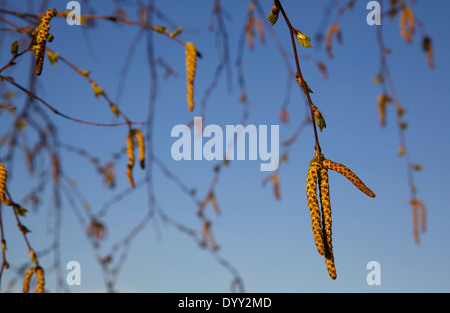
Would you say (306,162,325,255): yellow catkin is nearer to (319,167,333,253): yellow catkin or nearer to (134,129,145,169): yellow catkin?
(319,167,333,253): yellow catkin

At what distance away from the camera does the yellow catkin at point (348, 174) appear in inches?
31.2

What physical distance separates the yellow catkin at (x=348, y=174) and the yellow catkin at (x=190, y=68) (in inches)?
22.6

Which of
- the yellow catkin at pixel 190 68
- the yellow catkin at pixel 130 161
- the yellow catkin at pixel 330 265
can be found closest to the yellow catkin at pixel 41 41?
the yellow catkin at pixel 190 68

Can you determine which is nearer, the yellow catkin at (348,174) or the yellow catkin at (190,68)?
the yellow catkin at (348,174)

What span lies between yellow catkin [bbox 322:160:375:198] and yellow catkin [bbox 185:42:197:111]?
574mm

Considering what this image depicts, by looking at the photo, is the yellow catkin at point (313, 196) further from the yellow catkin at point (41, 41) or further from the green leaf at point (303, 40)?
the yellow catkin at point (41, 41)

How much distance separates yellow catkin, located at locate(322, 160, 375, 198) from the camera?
0.79 m

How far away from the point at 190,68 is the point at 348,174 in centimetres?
72

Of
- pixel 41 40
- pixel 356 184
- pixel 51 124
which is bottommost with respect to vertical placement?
pixel 356 184
